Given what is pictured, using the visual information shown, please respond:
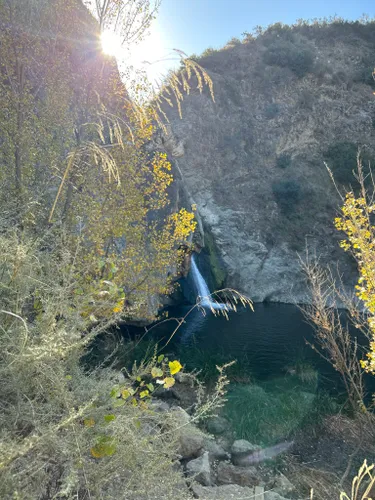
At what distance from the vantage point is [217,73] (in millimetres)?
33938

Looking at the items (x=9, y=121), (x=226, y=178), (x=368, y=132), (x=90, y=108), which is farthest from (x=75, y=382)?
(x=368, y=132)

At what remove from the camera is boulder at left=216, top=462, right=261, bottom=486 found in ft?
17.3

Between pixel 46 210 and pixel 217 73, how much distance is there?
103 feet

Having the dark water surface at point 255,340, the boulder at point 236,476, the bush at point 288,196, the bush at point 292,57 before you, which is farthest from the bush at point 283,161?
the boulder at point 236,476

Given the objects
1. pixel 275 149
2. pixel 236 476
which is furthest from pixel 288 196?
pixel 236 476

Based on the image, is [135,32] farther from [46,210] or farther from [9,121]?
[46,210]

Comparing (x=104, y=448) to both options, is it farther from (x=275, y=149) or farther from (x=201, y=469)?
(x=275, y=149)

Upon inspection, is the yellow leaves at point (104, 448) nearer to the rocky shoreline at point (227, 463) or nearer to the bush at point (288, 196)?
the rocky shoreline at point (227, 463)

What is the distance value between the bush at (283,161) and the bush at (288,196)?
227 centimetres

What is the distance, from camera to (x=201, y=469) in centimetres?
Result: 475

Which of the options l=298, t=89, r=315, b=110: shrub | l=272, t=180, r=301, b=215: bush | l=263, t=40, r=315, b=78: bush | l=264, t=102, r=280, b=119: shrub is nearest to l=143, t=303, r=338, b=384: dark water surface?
l=272, t=180, r=301, b=215: bush

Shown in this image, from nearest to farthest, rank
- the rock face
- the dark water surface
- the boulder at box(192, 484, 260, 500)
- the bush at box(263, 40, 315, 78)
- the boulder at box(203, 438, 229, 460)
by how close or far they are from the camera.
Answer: the boulder at box(192, 484, 260, 500)
the boulder at box(203, 438, 229, 460)
the dark water surface
the rock face
the bush at box(263, 40, 315, 78)

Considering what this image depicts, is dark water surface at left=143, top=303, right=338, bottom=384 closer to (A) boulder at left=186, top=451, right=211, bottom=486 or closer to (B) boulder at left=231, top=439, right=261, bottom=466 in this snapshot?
(B) boulder at left=231, top=439, right=261, bottom=466

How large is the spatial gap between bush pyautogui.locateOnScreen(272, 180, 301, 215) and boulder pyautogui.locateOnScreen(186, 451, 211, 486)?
23722 mm
